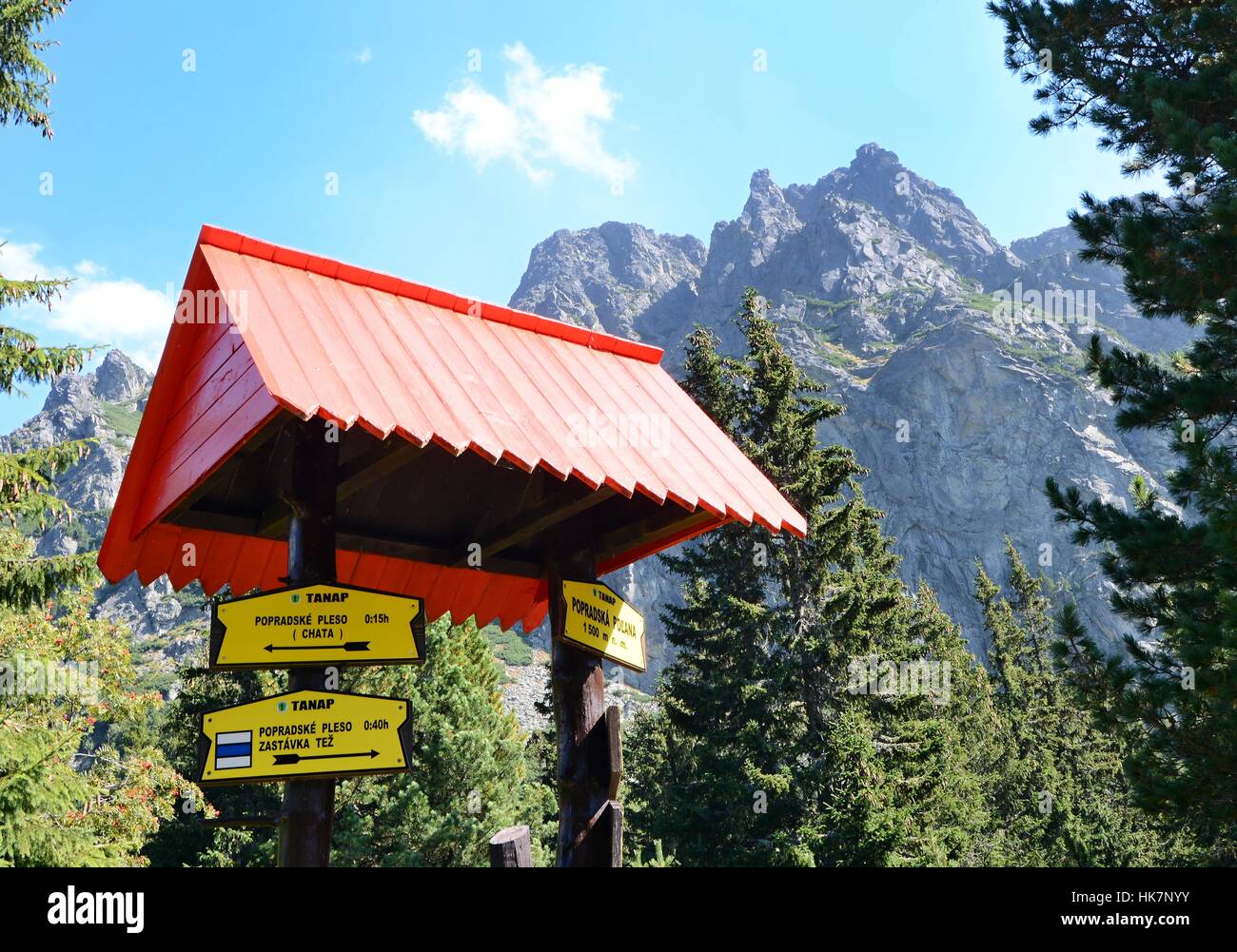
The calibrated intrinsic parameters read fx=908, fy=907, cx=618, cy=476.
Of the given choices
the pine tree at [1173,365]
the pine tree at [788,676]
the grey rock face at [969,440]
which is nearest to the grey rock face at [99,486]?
the grey rock face at [969,440]

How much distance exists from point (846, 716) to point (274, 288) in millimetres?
19158

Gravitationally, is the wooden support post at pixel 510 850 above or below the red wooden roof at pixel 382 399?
below

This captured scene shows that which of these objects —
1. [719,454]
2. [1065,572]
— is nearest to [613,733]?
[719,454]

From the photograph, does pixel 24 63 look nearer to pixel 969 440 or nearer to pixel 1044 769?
pixel 1044 769

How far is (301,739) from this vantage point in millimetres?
4062

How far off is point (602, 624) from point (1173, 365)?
10164 mm

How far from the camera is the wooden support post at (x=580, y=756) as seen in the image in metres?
4.74

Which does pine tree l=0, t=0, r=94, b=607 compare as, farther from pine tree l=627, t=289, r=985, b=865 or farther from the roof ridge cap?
pine tree l=627, t=289, r=985, b=865

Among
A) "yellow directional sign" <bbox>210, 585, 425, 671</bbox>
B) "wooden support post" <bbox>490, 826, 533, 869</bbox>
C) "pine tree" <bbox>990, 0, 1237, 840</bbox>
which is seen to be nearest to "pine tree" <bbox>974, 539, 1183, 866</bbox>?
"pine tree" <bbox>990, 0, 1237, 840</bbox>

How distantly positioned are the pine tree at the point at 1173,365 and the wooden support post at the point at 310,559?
689 centimetres

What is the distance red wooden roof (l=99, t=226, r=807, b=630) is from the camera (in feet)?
13.4

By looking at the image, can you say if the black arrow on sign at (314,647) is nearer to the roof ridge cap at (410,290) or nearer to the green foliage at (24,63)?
the roof ridge cap at (410,290)

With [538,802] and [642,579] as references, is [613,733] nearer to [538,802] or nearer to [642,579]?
[538,802]

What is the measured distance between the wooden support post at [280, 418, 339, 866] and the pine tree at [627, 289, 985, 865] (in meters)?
17.1
